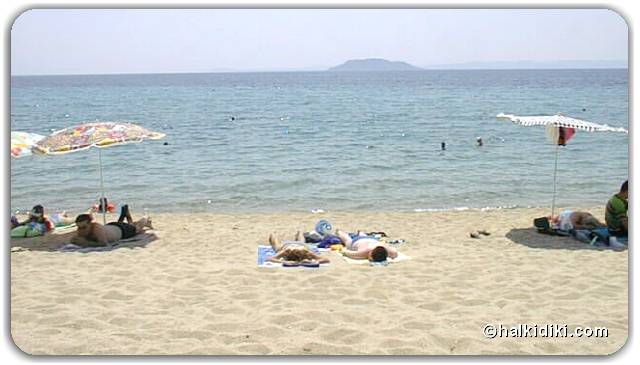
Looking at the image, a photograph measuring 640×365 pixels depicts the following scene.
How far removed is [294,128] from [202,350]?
27127mm

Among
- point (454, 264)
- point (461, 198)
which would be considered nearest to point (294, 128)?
point (461, 198)

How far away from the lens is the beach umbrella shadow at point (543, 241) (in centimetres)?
890

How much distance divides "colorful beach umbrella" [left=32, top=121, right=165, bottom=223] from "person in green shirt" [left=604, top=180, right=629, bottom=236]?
21.4 feet

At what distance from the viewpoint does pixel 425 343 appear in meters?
5.26

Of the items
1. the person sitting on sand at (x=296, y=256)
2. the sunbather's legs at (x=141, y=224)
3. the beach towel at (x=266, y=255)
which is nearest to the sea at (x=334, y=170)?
the sunbather's legs at (x=141, y=224)

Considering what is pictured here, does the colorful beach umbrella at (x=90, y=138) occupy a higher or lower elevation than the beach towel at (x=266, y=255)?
higher

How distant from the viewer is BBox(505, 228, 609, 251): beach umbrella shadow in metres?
8.90

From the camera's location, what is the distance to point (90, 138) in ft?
29.7

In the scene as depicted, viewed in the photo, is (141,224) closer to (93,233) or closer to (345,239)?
(93,233)

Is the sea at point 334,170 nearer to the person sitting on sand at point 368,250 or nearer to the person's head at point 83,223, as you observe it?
the person's head at point 83,223

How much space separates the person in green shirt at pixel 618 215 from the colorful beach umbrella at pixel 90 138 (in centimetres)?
653

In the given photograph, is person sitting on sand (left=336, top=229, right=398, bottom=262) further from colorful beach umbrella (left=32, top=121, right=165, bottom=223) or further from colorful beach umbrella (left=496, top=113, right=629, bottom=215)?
colorful beach umbrella (left=32, top=121, right=165, bottom=223)

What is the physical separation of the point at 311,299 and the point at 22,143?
18.1ft

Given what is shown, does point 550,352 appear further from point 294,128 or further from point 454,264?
point 294,128
